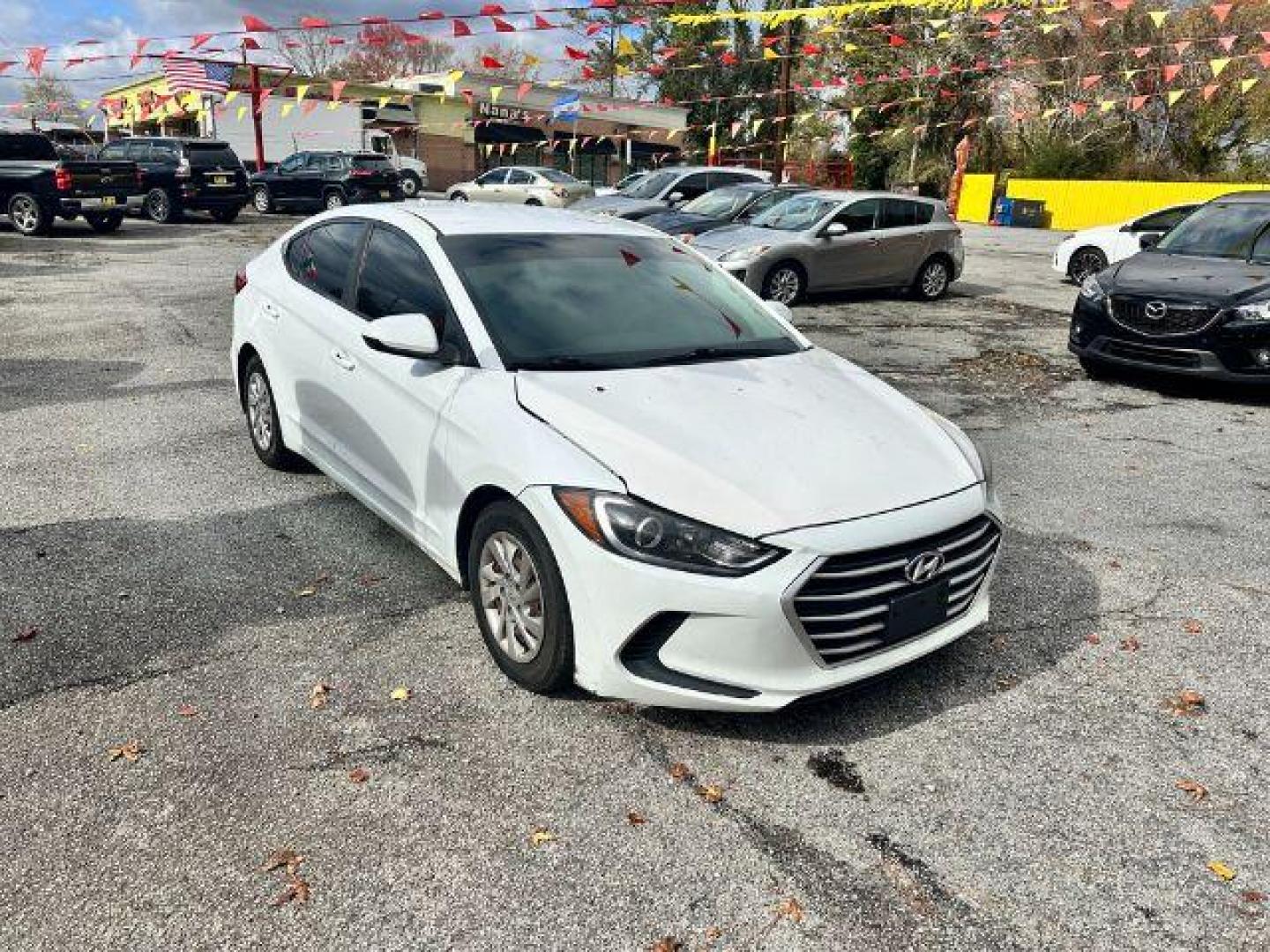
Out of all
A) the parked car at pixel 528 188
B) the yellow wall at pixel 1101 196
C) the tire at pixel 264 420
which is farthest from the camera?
the yellow wall at pixel 1101 196

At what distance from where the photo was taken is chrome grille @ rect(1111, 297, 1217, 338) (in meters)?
7.86

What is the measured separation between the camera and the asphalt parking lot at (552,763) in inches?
99.9

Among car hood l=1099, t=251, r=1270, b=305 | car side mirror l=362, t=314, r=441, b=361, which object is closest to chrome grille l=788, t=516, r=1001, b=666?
car side mirror l=362, t=314, r=441, b=361

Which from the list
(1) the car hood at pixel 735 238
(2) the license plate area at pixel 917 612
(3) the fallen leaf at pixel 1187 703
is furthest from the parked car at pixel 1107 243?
(2) the license plate area at pixel 917 612

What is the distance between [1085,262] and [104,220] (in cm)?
1860

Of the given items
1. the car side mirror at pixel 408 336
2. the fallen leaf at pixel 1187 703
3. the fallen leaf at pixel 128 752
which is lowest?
the fallen leaf at pixel 1187 703

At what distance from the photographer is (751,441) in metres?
3.33

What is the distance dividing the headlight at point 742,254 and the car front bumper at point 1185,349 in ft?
14.0

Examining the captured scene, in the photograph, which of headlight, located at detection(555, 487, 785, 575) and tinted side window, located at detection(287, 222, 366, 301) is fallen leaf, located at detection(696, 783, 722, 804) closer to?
headlight, located at detection(555, 487, 785, 575)

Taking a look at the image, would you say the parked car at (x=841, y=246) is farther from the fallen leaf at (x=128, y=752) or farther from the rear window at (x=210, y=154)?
the rear window at (x=210, y=154)

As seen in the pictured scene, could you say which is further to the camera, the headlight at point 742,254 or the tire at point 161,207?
the tire at point 161,207

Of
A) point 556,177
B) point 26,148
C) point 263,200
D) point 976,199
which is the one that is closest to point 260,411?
point 26,148

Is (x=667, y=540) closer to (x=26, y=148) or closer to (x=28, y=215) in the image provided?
(x=28, y=215)

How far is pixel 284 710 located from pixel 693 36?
161ft
